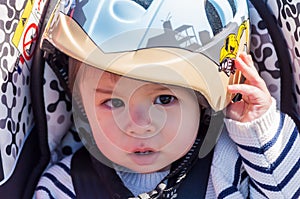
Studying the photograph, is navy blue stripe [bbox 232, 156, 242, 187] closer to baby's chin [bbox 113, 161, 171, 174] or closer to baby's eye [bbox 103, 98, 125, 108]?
baby's chin [bbox 113, 161, 171, 174]

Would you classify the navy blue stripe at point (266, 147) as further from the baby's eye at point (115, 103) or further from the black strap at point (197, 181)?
the baby's eye at point (115, 103)

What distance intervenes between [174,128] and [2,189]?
1.13 ft

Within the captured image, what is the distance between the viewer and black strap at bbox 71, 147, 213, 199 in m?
1.49

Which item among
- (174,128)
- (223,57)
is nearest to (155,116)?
(174,128)

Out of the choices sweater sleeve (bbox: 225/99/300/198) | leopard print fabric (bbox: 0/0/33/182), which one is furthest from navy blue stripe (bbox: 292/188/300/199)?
leopard print fabric (bbox: 0/0/33/182)

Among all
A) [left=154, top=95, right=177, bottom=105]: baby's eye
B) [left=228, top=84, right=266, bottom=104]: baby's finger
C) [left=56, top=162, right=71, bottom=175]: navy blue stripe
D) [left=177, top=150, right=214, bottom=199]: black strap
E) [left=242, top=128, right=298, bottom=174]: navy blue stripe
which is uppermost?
A: [left=228, top=84, right=266, bottom=104]: baby's finger

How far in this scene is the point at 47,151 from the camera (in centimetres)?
157

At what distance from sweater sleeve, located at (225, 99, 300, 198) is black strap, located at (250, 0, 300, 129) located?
73mm

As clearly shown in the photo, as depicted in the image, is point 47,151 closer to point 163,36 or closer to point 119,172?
point 119,172

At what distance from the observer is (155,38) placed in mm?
1312

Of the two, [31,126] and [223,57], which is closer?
[223,57]

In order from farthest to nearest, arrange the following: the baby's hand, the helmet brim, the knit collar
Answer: the knit collar < the baby's hand < the helmet brim

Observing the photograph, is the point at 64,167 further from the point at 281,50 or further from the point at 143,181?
the point at 281,50

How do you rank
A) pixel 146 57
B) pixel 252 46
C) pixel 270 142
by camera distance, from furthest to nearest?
pixel 252 46, pixel 270 142, pixel 146 57
